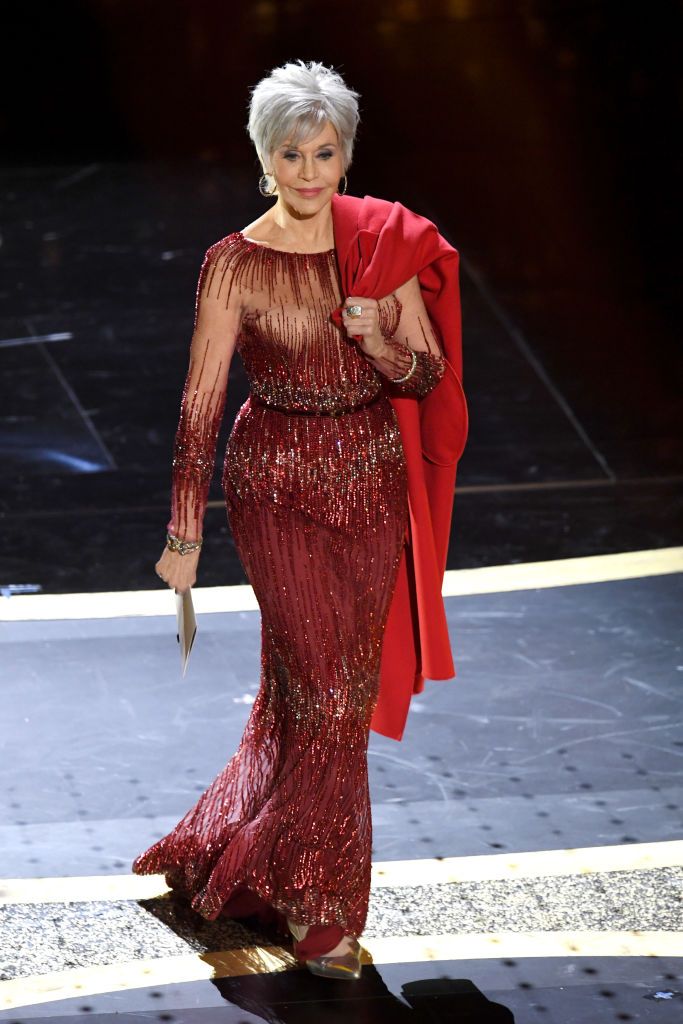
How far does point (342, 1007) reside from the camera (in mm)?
3541

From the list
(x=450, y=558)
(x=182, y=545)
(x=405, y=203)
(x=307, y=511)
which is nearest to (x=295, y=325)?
(x=307, y=511)

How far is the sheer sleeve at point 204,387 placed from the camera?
3537mm

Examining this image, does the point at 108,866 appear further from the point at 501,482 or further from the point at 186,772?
the point at 501,482

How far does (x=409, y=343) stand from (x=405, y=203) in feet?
23.1

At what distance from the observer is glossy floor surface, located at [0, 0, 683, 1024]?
3771 mm

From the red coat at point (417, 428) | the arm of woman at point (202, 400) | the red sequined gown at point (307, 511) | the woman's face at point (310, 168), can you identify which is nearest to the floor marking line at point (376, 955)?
the red sequined gown at point (307, 511)

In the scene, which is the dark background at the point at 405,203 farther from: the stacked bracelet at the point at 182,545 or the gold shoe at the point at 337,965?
the gold shoe at the point at 337,965

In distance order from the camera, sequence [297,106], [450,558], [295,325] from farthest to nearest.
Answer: [450,558] → [295,325] → [297,106]

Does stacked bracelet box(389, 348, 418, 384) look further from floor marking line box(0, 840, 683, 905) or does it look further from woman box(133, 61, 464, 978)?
floor marking line box(0, 840, 683, 905)

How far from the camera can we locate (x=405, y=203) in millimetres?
10555

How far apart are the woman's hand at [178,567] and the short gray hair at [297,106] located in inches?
34.0

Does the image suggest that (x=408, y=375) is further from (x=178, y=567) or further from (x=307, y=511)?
(x=178, y=567)

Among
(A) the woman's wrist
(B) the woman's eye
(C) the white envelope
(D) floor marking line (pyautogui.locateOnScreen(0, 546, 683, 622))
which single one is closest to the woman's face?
(B) the woman's eye

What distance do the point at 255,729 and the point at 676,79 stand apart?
380 inches
